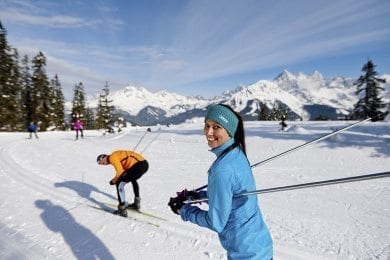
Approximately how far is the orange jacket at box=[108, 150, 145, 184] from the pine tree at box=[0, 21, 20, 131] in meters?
44.1

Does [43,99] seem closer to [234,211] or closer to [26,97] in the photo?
[26,97]

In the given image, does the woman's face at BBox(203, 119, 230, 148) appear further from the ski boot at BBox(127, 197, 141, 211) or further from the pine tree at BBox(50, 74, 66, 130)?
the pine tree at BBox(50, 74, 66, 130)

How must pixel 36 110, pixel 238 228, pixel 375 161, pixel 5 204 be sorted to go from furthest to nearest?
pixel 36 110, pixel 375 161, pixel 5 204, pixel 238 228

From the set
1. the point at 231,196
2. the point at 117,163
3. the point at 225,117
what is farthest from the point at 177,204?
the point at 117,163

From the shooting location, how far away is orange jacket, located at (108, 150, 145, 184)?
7.88m

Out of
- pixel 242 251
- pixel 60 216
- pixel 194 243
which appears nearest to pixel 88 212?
pixel 60 216

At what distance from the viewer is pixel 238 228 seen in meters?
2.69

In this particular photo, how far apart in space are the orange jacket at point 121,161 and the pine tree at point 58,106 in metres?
51.7

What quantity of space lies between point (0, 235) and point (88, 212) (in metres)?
2.14

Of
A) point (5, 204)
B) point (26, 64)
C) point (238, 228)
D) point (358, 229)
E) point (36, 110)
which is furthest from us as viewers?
point (26, 64)

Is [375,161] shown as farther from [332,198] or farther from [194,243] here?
[194,243]

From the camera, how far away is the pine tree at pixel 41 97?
52688mm

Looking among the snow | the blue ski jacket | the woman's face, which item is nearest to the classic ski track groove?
the snow

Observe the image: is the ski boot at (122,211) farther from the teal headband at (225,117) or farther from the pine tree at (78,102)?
the pine tree at (78,102)
